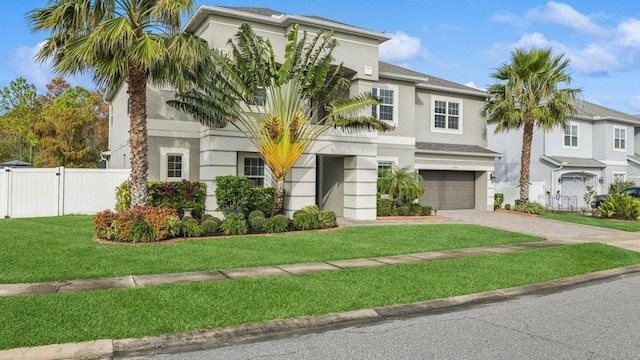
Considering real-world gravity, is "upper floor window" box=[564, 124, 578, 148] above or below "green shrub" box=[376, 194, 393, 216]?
above

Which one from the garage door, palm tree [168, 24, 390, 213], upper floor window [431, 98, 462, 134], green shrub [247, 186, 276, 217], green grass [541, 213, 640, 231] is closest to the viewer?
palm tree [168, 24, 390, 213]

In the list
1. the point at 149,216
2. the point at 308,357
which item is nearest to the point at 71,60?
the point at 149,216

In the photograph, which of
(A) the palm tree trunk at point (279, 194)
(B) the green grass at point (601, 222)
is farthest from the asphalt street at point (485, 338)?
(B) the green grass at point (601, 222)

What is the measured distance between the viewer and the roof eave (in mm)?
16938

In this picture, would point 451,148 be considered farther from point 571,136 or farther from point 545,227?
point 571,136

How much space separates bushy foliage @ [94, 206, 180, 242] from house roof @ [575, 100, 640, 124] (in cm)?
2768

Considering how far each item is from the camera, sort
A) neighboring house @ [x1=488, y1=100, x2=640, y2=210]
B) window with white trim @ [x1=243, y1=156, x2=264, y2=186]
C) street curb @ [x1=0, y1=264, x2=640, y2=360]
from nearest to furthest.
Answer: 1. street curb @ [x1=0, y1=264, x2=640, y2=360]
2. window with white trim @ [x1=243, y1=156, x2=264, y2=186]
3. neighboring house @ [x1=488, y1=100, x2=640, y2=210]

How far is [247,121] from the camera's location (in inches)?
678

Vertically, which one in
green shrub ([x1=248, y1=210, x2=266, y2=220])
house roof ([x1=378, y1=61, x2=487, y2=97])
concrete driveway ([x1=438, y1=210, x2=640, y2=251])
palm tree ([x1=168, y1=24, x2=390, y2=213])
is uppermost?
house roof ([x1=378, y1=61, x2=487, y2=97])

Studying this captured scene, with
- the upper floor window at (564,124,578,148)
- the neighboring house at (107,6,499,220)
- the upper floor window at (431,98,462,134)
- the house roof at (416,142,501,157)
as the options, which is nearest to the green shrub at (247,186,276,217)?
the neighboring house at (107,6,499,220)

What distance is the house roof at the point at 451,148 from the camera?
78.8 feet

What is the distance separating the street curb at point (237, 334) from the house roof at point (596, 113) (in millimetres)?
27878

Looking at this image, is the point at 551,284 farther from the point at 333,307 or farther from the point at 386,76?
the point at 386,76

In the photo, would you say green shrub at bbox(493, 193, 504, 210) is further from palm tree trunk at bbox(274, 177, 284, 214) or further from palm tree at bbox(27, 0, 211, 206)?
palm tree at bbox(27, 0, 211, 206)
